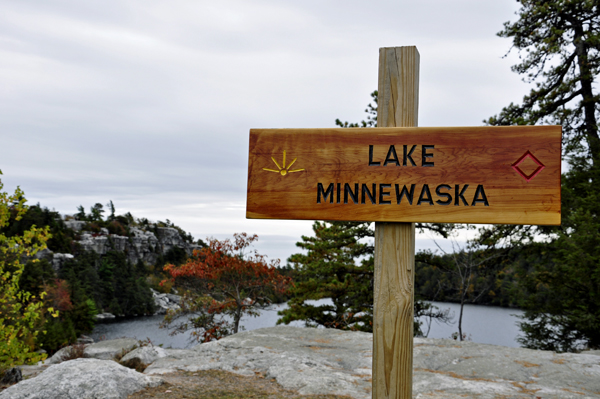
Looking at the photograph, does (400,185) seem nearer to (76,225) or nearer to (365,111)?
(365,111)

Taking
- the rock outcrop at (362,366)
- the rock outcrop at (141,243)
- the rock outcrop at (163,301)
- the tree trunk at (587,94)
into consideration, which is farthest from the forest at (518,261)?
the rock outcrop at (141,243)

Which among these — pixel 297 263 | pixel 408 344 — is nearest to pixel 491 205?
pixel 408 344

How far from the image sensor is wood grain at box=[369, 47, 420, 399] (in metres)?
2.34

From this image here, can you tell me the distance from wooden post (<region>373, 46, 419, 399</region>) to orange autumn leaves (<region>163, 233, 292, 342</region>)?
8463 millimetres

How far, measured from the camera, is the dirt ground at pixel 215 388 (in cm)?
399

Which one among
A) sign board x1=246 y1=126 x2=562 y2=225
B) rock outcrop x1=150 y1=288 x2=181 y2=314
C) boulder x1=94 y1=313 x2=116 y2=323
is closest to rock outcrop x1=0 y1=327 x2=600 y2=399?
sign board x1=246 y1=126 x2=562 y2=225

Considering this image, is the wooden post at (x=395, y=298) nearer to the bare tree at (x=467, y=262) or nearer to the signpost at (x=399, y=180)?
the signpost at (x=399, y=180)

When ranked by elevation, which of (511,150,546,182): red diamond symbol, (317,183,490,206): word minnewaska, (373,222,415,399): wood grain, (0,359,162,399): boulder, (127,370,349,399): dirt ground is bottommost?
(127,370,349,399): dirt ground

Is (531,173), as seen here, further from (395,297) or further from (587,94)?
(587,94)

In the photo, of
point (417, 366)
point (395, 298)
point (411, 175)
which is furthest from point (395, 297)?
point (417, 366)

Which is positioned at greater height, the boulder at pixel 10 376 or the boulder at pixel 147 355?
the boulder at pixel 147 355

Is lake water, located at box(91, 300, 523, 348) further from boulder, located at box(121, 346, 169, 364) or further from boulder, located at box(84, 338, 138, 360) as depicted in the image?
boulder, located at box(121, 346, 169, 364)

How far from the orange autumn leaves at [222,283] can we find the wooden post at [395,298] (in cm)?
846

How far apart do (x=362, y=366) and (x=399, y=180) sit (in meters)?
3.54
